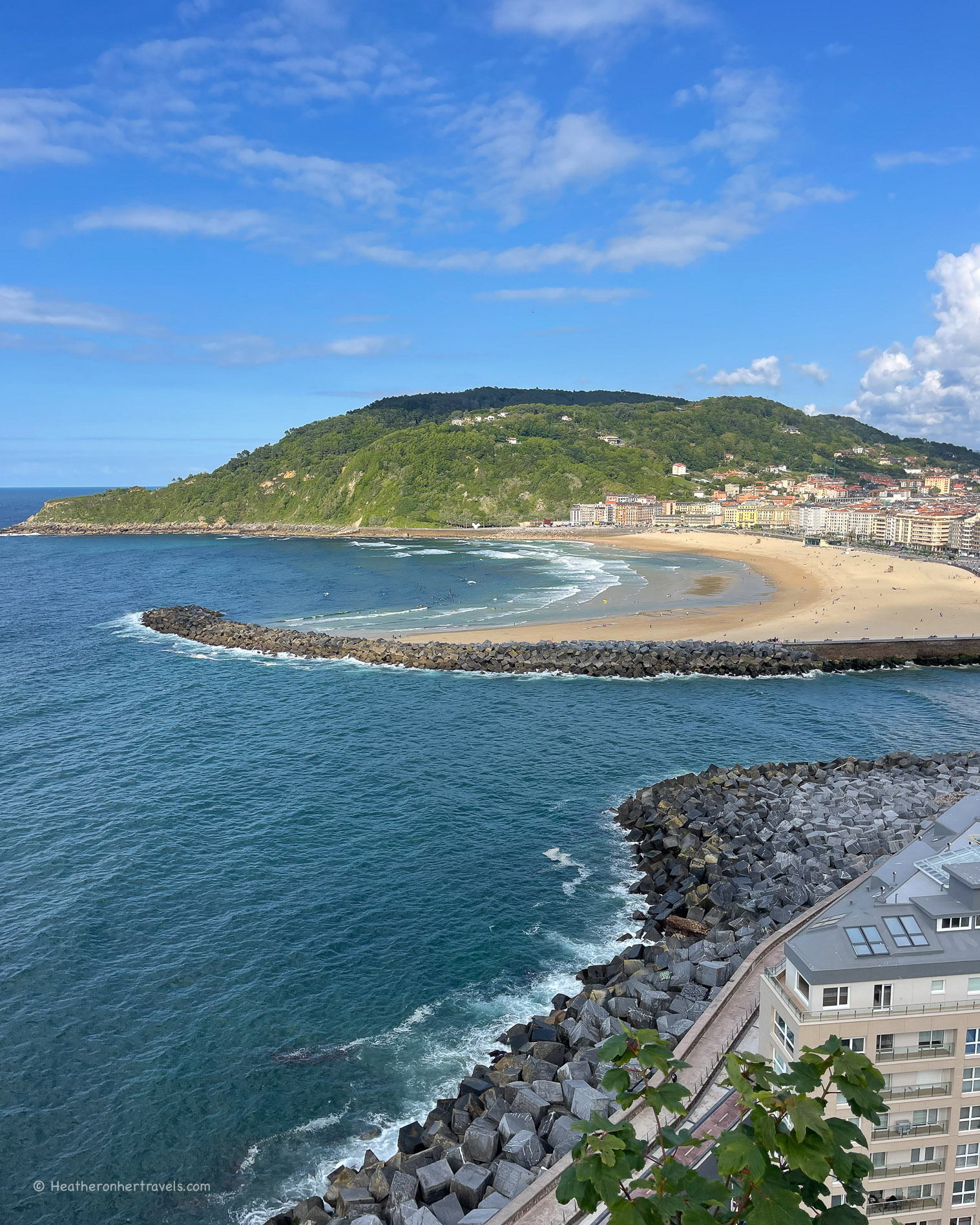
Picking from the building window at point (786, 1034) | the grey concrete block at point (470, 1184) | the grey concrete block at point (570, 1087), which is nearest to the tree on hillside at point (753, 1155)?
the building window at point (786, 1034)

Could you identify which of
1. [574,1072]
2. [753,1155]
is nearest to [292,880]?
[574,1072]

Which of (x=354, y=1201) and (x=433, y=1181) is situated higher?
(x=433, y=1181)

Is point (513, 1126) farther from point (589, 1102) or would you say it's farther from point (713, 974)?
point (713, 974)

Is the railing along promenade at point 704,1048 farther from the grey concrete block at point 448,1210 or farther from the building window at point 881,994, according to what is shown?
the building window at point 881,994

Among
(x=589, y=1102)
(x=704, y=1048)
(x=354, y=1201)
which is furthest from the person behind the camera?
(x=589, y=1102)

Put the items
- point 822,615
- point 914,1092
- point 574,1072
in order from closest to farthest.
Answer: point 914,1092 → point 574,1072 → point 822,615

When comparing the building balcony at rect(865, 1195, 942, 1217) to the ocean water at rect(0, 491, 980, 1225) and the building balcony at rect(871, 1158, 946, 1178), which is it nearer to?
the building balcony at rect(871, 1158, 946, 1178)

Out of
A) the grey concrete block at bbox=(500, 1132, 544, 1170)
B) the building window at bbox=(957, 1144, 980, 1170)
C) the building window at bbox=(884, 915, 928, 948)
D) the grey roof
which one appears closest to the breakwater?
the grey roof
